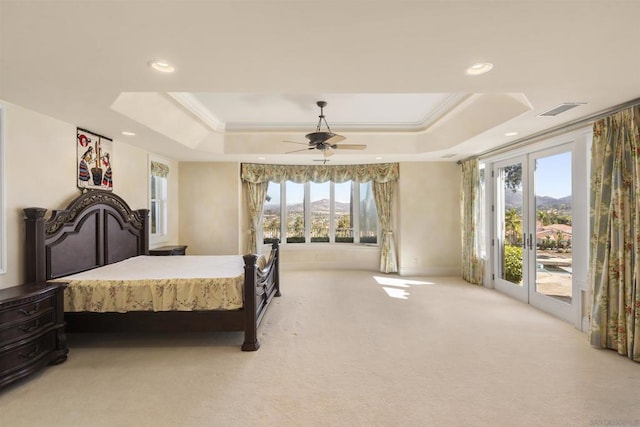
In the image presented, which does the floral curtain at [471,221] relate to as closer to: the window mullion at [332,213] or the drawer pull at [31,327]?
the window mullion at [332,213]

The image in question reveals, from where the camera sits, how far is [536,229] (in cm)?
436

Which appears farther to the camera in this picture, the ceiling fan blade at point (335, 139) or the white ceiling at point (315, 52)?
the ceiling fan blade at point (335, 139)

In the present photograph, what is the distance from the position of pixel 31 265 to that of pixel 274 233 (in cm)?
451

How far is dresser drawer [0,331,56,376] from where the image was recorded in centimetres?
237

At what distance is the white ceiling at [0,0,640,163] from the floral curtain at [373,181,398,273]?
3063mm

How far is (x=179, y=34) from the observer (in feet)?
5.93

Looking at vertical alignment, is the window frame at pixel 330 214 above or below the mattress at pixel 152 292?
above

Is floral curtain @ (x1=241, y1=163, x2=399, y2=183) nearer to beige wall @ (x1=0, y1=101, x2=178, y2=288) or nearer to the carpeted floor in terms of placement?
beige wall @ (x1=0, y1=101, x2=178, y2=288)

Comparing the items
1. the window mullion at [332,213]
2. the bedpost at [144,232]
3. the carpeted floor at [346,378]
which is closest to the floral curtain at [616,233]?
the carpeted floor at [346,378]

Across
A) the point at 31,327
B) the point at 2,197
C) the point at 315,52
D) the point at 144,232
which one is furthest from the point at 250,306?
the point at 144,232

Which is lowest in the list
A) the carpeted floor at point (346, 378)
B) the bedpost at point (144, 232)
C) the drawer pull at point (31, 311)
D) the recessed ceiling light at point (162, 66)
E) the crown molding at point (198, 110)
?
the carpeted floor at point (346, 378)

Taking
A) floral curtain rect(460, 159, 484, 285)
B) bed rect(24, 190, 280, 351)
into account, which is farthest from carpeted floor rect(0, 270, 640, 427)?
floral curtain rect(460, 159, 484, 285)

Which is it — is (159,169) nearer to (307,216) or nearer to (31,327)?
(307,216)

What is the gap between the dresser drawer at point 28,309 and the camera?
2.39m
